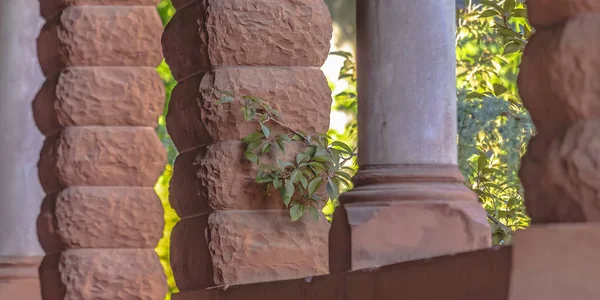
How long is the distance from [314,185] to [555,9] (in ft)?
5.95

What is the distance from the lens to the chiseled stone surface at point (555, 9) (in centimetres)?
157

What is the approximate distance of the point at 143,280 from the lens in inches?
183

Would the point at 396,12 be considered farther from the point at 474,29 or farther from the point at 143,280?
the point at 474,29

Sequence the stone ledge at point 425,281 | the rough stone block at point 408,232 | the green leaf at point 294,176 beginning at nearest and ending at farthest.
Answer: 1. the stone ledge at point 425,281
2. the rough stone block at point 408,232
3. the green leaf at point 294,176

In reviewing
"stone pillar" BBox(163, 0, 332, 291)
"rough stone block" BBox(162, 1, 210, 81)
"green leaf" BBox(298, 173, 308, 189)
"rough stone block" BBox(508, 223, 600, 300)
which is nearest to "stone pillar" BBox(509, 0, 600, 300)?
"rough stone block" BBox(508, 223, 600, 300)

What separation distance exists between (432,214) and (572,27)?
54.8 inches

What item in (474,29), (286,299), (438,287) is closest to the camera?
(438,287)

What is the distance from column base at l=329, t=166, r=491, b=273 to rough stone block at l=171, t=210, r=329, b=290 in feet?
1.47

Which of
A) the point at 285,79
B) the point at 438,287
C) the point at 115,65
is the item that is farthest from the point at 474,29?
the point at 438,287

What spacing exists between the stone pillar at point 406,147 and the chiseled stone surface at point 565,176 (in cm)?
130

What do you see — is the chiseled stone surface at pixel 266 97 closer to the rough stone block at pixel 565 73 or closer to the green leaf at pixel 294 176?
the green leaf at pixel 294 176

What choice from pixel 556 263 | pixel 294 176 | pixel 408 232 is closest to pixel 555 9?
pixel 556 263

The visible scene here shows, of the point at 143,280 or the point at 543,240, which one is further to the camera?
the point at 143,280

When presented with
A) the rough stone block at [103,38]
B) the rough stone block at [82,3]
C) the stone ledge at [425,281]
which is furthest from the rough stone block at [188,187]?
the rough stone block at [82,3]
